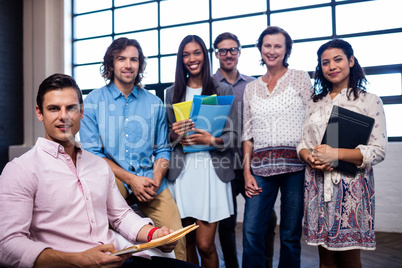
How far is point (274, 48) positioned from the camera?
2.15m

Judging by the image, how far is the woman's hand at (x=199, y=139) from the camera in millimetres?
1996

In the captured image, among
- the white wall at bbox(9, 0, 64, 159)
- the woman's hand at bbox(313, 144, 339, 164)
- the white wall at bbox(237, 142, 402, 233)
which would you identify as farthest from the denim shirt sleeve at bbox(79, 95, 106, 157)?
the white wall at bbox(9, 0, 64, 159)

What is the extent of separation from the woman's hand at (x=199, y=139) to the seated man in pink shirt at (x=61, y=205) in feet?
2.21

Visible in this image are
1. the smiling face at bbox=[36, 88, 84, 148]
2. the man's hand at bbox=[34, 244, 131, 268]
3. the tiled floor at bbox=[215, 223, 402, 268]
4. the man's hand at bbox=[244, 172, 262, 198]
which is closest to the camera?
the man's hand at bbox=[34, 244, 131, 268]

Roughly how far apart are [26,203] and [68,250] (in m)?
0.22

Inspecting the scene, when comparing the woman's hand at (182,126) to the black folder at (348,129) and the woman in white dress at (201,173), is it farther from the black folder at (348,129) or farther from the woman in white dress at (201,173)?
the black folder at (348,129)

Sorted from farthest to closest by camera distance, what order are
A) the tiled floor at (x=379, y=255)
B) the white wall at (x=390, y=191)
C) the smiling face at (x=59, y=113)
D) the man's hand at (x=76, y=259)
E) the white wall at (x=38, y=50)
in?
the white wall at (x=38, y=50) < the white wall at (x=390, y=191) < the tiled floor at (x=379, y=255) < the smiling face at (x=59, y=113) < the man's hand at (x=76, y=259)

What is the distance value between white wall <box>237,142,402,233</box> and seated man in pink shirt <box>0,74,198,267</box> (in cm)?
356

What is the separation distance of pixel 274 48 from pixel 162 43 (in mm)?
3541

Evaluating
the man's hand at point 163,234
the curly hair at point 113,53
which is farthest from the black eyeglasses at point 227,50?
the man's hand at point 163,234

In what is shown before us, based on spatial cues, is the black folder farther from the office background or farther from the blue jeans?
the office background

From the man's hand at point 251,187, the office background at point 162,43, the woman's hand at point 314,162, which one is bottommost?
the man's hand at point 251,187

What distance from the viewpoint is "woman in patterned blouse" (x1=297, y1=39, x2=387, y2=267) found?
1774mm

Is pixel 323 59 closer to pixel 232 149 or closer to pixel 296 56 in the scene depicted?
pixel 232 149
